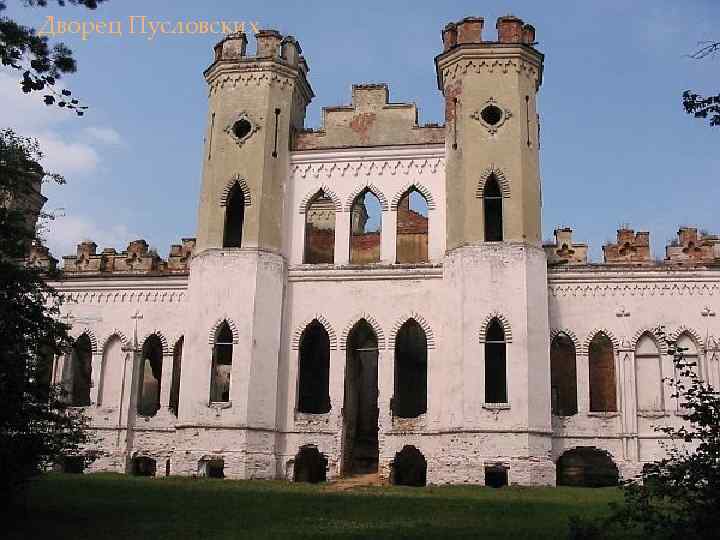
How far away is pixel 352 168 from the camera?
25047 mm

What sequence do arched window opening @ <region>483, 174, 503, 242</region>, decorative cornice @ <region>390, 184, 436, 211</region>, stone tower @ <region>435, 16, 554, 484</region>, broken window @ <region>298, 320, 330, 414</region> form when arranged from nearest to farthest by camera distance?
stone tower @ <region>435, 16, 554, 484</region>
arched window opening @ <region>483, 174, 503, 242</region>
decorative cornice @ <region>390, 184, 436, 211</region>
broken window @ <region>298, 320, 330, 414</region>

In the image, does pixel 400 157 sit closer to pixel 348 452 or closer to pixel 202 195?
pixel 202 195

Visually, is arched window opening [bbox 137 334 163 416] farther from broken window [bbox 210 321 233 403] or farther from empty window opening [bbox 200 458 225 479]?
empty window opening [bbox 200 458 225 479]

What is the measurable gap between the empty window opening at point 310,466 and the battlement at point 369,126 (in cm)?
875

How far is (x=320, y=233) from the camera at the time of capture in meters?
31.0

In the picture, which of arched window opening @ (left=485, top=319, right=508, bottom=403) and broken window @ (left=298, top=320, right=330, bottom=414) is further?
broken window @ (left=298, top=320, right=330, bottom=414)

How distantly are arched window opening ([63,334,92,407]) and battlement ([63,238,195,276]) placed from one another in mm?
2294

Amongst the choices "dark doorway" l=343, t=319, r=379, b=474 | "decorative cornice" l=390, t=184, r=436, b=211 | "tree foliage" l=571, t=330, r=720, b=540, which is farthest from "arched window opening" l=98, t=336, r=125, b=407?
"tree foliage" l=571, t=330, r=720, b=540

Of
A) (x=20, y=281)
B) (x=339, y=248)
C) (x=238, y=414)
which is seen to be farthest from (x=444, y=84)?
(x=20, y=281)

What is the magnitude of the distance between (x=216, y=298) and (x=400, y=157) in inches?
259

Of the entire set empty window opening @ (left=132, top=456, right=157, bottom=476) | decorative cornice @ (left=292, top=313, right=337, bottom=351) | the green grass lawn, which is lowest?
the green grass lawn

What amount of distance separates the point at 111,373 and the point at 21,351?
12461 millimetres

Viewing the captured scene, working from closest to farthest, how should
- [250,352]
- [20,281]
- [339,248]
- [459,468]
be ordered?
[20,281] → [459,468] → [250,352] → [339,248]

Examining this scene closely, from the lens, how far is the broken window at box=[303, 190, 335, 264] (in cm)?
2587
